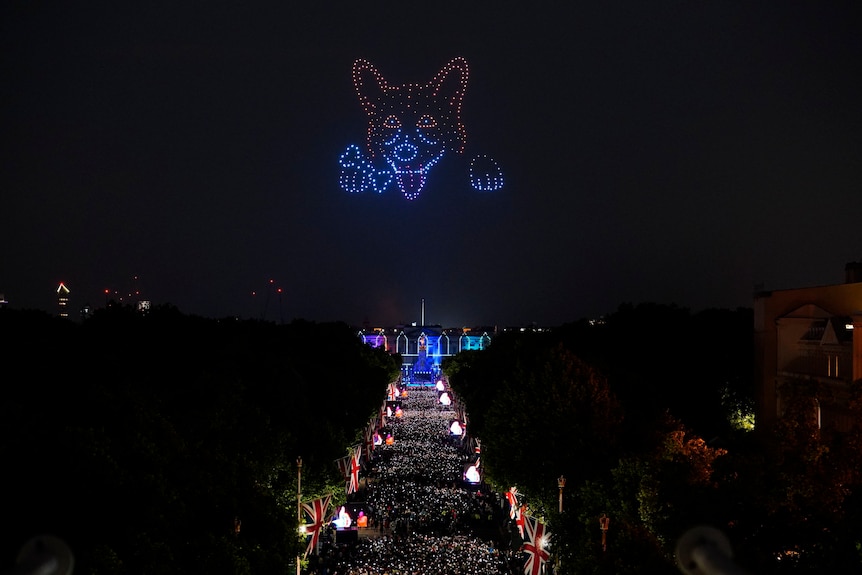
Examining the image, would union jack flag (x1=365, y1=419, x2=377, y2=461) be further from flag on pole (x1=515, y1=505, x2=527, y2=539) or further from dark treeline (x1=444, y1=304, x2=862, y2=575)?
flag on pole (x1=515, y1=505, x2=527, y2=539)

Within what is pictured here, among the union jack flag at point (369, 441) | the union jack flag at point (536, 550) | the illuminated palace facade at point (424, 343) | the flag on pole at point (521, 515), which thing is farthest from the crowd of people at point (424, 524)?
the illuminated palace facade at point (424, 343)

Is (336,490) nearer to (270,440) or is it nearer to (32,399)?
(270,440)

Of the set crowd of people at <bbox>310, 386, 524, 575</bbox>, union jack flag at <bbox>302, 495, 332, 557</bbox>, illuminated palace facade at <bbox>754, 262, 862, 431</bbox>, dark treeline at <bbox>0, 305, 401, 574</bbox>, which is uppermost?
illuminated palace facade at <bbox>754, 262, 862, 431</bbox>

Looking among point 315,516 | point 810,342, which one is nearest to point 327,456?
point 315,516

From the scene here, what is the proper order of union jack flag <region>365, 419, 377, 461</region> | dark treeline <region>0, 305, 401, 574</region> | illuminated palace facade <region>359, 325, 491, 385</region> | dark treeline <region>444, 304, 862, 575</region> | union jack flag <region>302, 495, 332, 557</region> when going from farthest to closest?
1. illuminated palace facade <region>359, 325, 491, 385</region>
2. union jack flag <region>365, 419, 377, 461</region>
3. union jack flag <region>302, 495, 332, 557</region>
4. dark treeline <region>0, 305, 401, 574</region>
5. dark treeline <region>444, 304, 862, 575</region>

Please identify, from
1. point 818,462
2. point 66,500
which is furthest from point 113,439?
point 818,462

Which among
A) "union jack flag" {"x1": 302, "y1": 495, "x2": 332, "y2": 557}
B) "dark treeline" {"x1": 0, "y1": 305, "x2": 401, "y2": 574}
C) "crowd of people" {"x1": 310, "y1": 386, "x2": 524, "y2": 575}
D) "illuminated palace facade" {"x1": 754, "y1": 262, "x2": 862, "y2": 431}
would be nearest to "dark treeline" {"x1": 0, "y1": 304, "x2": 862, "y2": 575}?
"dark treeline" {"x1": 0, "y1": 305, "x2": 401, "y2": 574}
